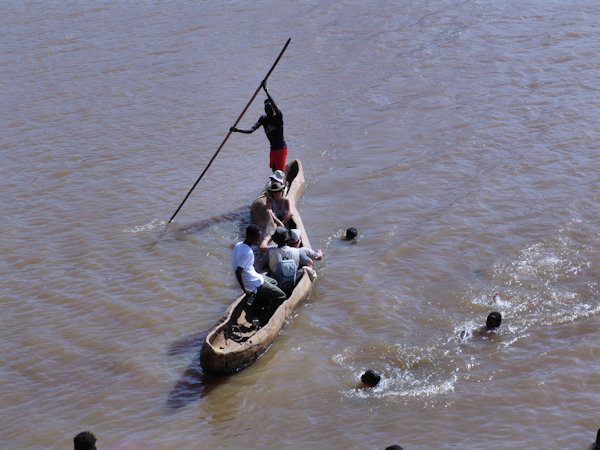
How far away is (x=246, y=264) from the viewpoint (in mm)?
8234

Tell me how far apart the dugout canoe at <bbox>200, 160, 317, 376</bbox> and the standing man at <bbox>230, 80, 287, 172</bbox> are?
242 cm

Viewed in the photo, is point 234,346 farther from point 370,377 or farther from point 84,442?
point 84,442

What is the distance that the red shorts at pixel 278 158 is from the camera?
1106 centimetres

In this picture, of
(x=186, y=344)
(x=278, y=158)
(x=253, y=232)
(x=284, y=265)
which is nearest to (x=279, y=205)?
(x=278, y=158)

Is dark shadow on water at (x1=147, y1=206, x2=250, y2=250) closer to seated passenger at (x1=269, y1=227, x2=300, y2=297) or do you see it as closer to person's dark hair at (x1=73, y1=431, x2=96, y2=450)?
seated passenger at (x1=269, y1=227, x2=300, y2=297)

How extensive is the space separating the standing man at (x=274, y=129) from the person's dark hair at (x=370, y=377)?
14.5ft

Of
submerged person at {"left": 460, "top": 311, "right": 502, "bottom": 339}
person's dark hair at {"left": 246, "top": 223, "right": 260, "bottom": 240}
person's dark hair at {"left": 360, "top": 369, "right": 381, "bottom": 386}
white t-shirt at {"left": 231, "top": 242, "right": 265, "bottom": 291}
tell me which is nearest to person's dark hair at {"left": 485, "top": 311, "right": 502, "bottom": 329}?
submerged person at {"left": 460, "top": 311, "right": 502, "bottom": 339}

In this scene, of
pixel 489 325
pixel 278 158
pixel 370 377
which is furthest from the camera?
pixel 278 158

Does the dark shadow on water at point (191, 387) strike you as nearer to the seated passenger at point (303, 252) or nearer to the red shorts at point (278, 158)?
the seated passenger at point (303, 252)

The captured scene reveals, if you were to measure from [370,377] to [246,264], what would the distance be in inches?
73.7

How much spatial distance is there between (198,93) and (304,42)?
3.50 meters

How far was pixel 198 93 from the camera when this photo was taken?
52.3 feet

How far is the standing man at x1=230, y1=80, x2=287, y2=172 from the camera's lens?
10.7 metres

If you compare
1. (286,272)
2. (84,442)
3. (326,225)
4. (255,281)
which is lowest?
(326,225)
